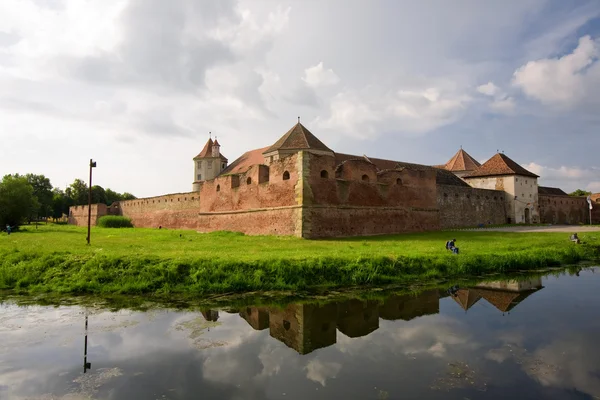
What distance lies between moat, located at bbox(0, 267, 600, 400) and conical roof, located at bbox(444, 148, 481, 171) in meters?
37.0

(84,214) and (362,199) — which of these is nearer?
(362,199)

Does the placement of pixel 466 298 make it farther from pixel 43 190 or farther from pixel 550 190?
pixel 43 190

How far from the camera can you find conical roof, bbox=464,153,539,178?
3569cm

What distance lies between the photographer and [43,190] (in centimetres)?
6462

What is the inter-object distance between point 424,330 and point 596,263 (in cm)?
1171

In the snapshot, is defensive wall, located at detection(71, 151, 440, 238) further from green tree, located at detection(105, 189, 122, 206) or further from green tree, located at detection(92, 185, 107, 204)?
green tree, located at detection(105, 189, 122, 206)

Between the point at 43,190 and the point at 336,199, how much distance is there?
62385 mm

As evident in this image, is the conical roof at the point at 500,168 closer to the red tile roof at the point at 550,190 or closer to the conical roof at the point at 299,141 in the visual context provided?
the red tile roof at the point at 550,190

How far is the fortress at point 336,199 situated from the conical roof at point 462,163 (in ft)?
16.7

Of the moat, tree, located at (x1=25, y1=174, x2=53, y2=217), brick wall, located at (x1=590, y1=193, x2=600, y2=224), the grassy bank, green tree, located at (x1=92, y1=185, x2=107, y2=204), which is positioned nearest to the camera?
the moat

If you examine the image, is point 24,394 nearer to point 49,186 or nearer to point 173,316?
point 173,316

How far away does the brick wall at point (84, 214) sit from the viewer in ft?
149

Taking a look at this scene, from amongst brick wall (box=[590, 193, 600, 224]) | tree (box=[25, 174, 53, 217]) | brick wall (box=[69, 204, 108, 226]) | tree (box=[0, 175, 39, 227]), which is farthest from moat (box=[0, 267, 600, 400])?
tree (box=[25, 174, 53, 217])

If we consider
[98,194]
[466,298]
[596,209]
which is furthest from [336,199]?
[98,194]
